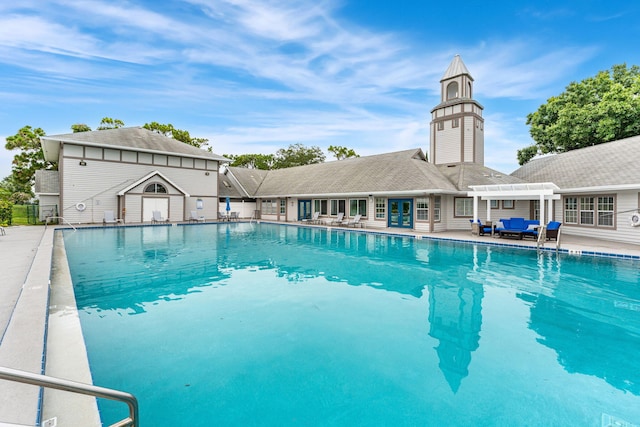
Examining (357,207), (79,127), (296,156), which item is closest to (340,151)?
(296,156)

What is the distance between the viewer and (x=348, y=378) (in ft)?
11.0

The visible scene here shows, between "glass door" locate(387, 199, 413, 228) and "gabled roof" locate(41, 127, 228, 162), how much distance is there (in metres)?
15.1

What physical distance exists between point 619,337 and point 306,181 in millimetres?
21577

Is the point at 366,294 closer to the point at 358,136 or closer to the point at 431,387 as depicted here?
the point at 431,387

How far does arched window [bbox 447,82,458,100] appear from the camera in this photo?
20.0 m

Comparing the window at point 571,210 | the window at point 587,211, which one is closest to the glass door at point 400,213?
the window at point 571,210

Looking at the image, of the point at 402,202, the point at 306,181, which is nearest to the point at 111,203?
A: the point at 306,181

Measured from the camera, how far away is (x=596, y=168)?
14398 mm

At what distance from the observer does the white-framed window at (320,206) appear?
22.6 meters

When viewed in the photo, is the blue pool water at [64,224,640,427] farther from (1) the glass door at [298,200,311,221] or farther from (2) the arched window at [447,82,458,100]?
(1) the glass door at [298,200,311,221]

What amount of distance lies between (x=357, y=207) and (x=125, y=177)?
16584mm

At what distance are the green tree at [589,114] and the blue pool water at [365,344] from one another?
59.3 ft

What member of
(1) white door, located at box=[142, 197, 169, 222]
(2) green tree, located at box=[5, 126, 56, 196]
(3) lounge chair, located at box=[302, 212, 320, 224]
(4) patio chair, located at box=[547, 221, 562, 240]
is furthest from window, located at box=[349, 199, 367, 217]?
(2) green tree, located at box=[5, 126, 56, 196]

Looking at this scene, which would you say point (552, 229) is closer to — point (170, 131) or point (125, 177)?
point (125, 177)
